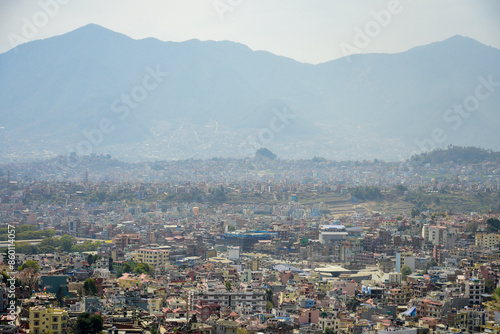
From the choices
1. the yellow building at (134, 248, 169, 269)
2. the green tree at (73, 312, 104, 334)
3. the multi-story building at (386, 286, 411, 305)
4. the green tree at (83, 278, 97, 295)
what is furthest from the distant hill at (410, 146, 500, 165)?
the green tree at (73, 312, 104, 334)

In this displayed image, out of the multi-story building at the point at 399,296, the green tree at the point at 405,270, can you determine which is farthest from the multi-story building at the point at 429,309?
the green tree at the point at 405,270

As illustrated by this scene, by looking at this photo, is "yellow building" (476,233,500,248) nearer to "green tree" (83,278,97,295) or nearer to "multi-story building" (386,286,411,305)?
"multi-story building" (386,286,411,305)

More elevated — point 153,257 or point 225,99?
point 225,99

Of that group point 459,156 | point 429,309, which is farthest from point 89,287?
point 459,156

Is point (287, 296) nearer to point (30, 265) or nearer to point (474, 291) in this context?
point (474, 291)

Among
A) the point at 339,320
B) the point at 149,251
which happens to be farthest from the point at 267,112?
the point at 339,320
